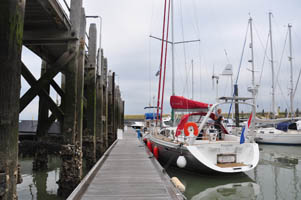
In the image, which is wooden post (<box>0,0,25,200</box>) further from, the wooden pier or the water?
the water

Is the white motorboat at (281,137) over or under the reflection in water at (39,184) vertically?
over

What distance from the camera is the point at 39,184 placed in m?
8.22

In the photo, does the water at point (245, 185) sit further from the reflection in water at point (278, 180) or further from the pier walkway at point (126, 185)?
the pier walkway at point (126, 185)

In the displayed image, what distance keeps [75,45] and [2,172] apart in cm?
449

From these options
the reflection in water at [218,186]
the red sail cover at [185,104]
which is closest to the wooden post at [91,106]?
the reflection in water at [218,186]

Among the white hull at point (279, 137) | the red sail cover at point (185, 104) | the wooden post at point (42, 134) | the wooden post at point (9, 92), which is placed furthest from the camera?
the white hull at point (279, 137)

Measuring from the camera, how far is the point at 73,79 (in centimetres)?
626

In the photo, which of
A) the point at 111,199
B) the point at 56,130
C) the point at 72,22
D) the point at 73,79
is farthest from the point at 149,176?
the point at 56,130

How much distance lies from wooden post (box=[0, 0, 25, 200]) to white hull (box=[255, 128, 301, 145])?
2349 centimetres

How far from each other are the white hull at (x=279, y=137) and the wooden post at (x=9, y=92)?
77.1 feet

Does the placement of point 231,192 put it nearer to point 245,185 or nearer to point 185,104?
point 245,185

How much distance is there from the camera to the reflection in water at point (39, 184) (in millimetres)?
7121

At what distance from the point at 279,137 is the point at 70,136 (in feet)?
70.8

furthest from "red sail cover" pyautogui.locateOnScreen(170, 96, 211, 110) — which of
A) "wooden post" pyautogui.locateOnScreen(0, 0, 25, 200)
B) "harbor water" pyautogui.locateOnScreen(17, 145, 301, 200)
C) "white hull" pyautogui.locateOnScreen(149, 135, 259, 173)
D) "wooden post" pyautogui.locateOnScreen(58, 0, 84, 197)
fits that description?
"wooden post" pyautogui.locateOnScreen(0, 0, 25, 200)
